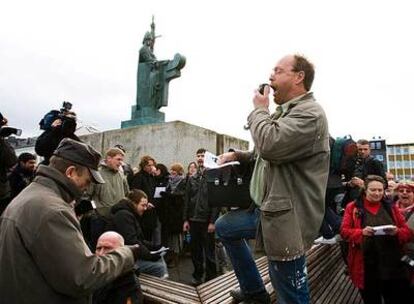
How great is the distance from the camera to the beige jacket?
1.98 m

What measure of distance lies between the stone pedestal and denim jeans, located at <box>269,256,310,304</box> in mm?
5906

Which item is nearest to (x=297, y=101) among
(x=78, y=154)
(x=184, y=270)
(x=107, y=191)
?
(x=78, y=154)

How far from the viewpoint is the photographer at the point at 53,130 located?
356cm

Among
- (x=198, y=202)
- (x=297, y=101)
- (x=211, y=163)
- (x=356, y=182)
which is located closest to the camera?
(x=297, y=101)

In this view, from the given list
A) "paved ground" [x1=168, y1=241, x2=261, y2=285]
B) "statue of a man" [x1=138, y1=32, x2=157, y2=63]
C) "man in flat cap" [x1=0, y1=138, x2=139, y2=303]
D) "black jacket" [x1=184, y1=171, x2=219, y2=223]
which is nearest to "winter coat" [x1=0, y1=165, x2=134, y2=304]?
"man in flat cap" [x1=0, y1=138, x2=139, y2=303]

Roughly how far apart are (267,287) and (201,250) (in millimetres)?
2596

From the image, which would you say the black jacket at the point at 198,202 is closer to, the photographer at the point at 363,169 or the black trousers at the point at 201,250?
the black trousers at the point at 201,250

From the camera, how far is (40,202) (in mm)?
1856

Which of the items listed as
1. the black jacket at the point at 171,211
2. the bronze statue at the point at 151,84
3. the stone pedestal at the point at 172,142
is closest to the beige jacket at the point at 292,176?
the black jacket at the point at 171,211

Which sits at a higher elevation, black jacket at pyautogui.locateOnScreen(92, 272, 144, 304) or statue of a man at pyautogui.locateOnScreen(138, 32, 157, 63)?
statue of a man at pyautogui.locateOnScreen(138, 32, 157, 63)

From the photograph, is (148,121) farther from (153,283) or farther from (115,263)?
(115,263)

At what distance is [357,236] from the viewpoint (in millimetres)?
3994

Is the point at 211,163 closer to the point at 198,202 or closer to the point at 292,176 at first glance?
the point at 292,176

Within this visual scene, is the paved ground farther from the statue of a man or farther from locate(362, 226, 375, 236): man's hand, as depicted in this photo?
the statue of a man
